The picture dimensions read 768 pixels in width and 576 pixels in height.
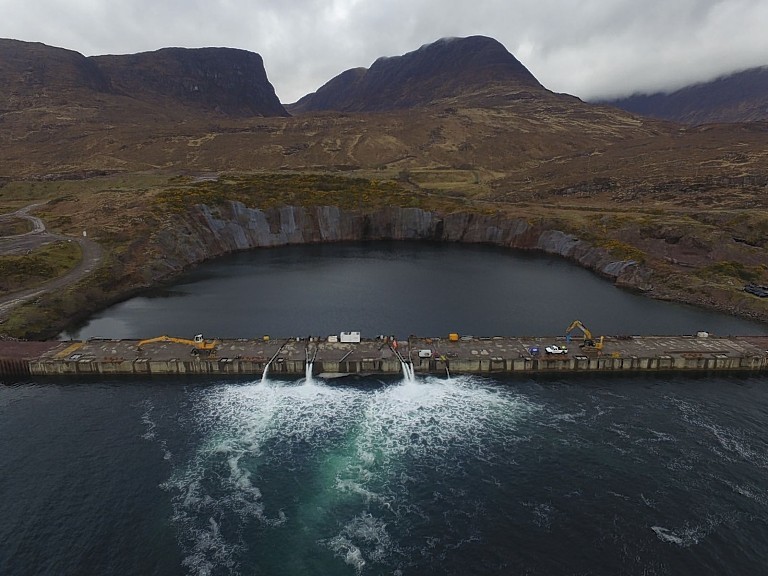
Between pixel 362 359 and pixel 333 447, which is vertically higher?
pixel 362 359

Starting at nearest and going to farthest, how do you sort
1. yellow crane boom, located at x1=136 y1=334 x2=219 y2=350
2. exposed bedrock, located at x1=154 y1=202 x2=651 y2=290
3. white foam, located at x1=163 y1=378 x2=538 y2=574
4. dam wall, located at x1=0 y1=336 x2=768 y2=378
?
white foam, located at x1=163 y1=378 x2=538 y2=574
dam wall, located at x1=0 y1=336 x2=768 y2=378
yellow crane boom, located at x1=136 y1=334 x2=219 y2=350
exposed bedrock, located at x1=154 y1=202 x2=651 y2=290

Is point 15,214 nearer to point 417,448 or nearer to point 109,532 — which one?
point 109,532

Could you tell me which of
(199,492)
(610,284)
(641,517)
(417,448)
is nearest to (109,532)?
(199,492)

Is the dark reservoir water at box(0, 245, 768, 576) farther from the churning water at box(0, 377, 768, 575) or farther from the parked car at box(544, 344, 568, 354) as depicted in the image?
the parked car at box(544, 344, 568, 354)

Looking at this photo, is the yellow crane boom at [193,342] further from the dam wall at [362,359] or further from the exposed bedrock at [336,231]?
the exposed bedrock at [336,231]

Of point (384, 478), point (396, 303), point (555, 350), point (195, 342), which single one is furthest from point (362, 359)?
point (396, 303)

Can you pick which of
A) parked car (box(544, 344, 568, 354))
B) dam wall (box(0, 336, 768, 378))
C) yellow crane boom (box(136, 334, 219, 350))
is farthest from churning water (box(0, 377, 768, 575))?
yellow crane boom (box(136, 334, 219, 350))

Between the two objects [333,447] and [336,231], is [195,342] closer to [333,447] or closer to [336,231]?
[333,447]
